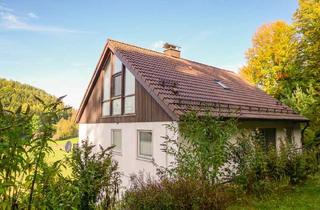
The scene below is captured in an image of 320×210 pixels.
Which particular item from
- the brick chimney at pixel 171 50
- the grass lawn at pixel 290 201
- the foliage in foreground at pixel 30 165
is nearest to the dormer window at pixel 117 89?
the brick chimney at pixel 171 50

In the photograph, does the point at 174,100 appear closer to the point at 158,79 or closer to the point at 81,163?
the point at 158,79

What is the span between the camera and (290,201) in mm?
7496

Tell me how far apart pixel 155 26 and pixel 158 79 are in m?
6.79

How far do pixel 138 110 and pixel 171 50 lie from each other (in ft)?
24.0

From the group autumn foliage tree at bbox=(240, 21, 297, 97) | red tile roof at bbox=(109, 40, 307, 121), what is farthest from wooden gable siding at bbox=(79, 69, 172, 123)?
autumn foliage tree at bbox=(240, 21, 297, 97)

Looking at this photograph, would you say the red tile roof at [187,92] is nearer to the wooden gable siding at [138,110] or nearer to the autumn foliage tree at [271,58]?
the wooden gable siding at [138,110]

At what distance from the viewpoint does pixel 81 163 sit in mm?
4434

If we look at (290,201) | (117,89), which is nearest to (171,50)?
(117,89)

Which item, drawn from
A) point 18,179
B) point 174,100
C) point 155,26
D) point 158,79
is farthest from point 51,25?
point 18,179

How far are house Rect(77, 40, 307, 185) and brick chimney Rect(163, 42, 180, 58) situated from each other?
6.09 ft

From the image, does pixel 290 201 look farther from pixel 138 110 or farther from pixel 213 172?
pixel 138 110

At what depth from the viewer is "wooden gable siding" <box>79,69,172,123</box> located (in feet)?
31.9

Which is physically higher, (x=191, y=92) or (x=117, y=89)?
(x=117, y=89)

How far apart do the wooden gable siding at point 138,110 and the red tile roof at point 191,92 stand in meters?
0.59
